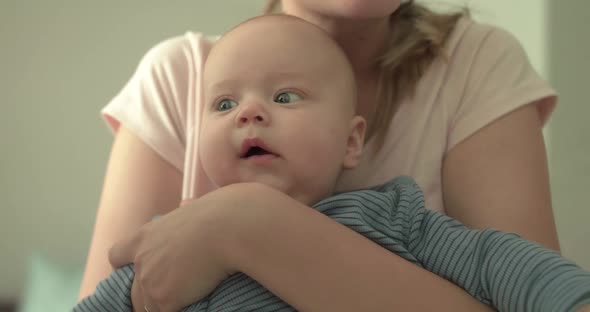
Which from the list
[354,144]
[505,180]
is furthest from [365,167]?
[505,180]

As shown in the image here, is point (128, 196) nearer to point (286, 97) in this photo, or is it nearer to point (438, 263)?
point (286, 97)

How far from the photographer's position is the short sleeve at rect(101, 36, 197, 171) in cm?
108

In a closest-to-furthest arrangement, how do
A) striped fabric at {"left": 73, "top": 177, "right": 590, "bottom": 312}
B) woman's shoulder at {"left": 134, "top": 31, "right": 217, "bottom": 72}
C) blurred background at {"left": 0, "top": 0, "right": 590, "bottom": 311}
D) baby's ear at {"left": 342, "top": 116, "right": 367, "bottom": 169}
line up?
striped fabric at {"left": 73, "top": 177, "right": 590, "bottom": 312} < baby's ear at {"left": 342, "top": 116, "right": 367, "bottom": 169} < woman's shoulder at {"left": 134, "top": 31, "right": 217, "bottom": 72} < blurred background at {"left": 0, "top": 0, "right": 590, "bottom": 311}

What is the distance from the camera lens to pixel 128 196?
1038 millimetres

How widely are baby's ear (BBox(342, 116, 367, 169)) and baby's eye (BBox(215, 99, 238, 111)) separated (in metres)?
0.17

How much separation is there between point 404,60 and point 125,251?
55 centimetres

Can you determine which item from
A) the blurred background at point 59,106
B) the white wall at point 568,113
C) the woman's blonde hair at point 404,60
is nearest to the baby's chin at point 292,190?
the woman's blonde hair at point 404,60

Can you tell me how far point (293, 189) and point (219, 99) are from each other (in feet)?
0.53

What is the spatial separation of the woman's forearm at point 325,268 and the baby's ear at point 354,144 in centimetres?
17

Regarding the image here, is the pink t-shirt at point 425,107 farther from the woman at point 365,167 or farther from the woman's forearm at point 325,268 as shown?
the woman's forearm at point 325,268

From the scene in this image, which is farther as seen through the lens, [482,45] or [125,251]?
[482,45]

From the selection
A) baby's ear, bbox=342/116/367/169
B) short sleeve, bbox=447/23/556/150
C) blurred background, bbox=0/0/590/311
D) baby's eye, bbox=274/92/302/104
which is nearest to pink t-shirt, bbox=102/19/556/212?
short sleeve, bbox=447/23/556/150

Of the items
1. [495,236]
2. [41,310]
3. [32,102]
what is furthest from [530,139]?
[32,102]

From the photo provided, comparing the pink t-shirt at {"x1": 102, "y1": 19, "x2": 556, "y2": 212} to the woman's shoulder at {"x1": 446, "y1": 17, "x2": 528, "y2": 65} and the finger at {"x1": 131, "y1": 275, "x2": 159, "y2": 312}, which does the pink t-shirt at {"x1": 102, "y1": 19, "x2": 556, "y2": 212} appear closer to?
the woman's shoulder at {"x1": 446, "y1": 17, "x2": 528, "y2": 65}
